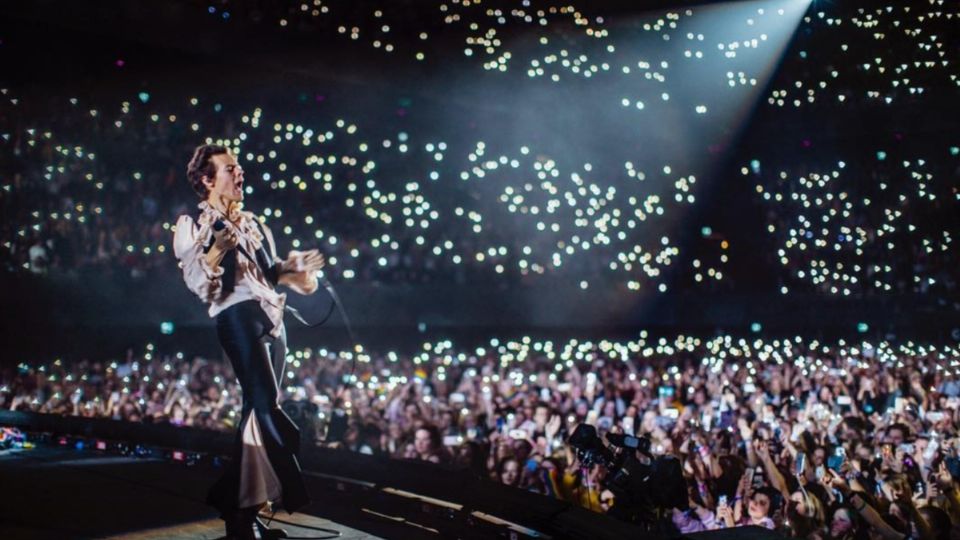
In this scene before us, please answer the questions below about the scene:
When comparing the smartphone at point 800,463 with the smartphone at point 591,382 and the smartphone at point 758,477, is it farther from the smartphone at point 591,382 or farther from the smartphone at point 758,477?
the smartphone at point 591,382

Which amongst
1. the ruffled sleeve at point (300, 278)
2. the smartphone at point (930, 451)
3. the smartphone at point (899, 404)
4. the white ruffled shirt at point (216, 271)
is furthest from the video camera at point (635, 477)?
the smartphone at point (899, 404)

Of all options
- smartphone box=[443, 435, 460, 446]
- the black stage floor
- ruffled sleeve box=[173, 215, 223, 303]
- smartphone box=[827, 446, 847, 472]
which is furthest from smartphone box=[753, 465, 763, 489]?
ruffled sleeve box=[173, 215, 223, 303]

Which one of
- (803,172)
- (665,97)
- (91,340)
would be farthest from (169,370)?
(803,172)

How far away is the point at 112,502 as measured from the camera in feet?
15.9

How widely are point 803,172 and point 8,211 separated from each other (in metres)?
14.7

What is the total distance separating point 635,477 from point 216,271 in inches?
85.1

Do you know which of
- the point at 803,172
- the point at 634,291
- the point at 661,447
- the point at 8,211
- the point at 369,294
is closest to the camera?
the point at 661,447

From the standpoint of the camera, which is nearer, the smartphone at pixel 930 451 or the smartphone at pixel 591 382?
the smartphone at pixel 930 451

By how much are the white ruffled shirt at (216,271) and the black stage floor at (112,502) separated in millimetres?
1093

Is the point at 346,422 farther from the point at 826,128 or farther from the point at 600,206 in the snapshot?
the point at 826,128

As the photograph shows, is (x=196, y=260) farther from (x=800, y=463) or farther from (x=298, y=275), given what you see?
(x=800, y=463)

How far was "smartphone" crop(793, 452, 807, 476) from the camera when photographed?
20.2ft

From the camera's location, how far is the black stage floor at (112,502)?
4289 millimetres

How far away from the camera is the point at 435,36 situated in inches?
710
